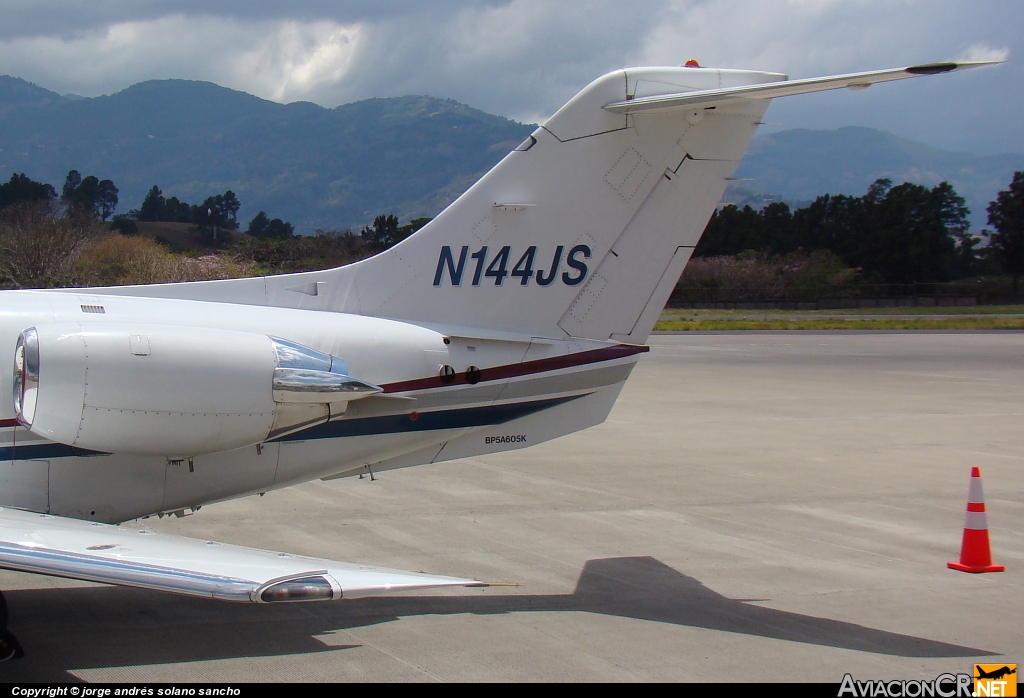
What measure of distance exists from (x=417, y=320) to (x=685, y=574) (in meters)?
3.16

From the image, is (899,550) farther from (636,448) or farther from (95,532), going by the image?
(95,532)

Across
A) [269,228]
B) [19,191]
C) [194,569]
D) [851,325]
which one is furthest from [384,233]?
[269,228]

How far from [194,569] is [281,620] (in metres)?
1.90

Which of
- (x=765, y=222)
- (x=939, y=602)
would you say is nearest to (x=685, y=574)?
(x=939, y=602)

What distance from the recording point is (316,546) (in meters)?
9.20

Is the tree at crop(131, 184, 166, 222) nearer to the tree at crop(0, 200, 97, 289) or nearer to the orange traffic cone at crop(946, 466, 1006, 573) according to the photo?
the tree at crop(0, 200, 97, 289)

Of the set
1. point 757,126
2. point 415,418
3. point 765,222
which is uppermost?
point 765,222

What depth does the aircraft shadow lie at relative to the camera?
21.3ft

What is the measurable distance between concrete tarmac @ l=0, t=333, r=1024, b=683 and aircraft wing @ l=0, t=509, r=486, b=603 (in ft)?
2.70

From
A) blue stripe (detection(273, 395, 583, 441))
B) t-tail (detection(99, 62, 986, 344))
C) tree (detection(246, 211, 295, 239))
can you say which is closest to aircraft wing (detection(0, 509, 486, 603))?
blue stripe (detection(273, 395, 583, 441))

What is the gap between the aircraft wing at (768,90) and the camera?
6.18 m

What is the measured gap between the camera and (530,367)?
25.9 feet

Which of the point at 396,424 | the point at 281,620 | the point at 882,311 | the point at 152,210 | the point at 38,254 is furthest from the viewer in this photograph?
the point at 152,210

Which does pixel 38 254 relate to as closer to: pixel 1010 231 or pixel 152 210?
pixel 1010 231
